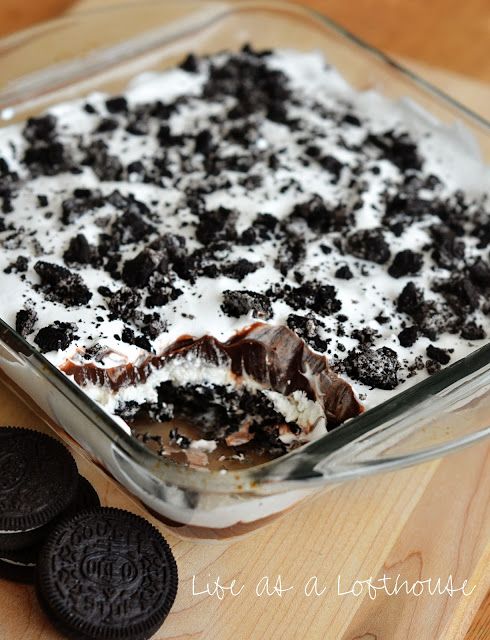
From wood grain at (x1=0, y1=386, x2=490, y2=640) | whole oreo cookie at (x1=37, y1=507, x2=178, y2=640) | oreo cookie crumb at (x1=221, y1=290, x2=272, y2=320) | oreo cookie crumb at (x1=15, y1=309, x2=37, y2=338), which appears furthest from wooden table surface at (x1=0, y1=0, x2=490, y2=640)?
oreo cookie crumb at (x1=221, y1=290, x2=272, y2=320)

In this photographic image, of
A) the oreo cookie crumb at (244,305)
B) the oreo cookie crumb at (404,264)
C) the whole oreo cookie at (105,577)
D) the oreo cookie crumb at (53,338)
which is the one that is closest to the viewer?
the whole oreo cookie at (105,577)

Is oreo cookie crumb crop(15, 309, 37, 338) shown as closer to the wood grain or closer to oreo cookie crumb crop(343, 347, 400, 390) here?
the wood grain

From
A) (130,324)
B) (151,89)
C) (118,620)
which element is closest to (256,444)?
(130,324)

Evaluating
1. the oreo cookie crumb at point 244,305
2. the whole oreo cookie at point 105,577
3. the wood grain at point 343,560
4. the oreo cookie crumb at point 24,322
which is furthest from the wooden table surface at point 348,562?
the oreo cookie crumb at point 244,305

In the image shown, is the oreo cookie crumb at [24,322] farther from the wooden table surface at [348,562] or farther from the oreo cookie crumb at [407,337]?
the oreo cookie crumb at [407,337]

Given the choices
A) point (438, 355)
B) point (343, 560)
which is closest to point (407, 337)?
point (438, 355)

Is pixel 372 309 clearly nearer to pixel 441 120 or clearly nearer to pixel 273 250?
pixel 273 250

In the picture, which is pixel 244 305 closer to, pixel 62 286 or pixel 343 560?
pixel 62 286
